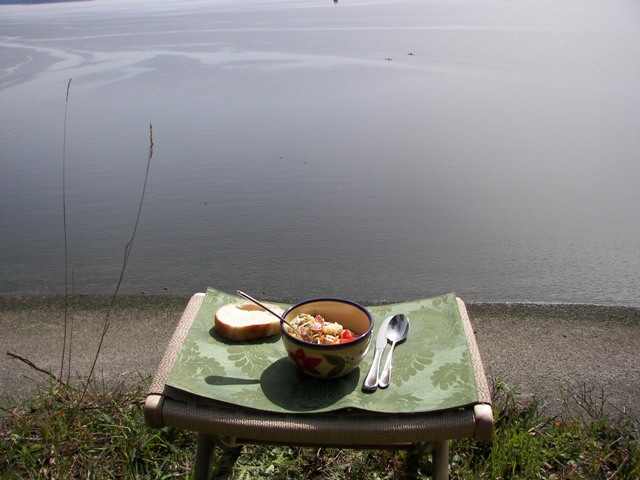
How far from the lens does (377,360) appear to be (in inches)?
54.3

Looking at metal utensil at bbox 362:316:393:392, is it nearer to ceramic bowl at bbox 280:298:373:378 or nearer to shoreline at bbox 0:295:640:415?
ceramic bowl at bbox 280:298:373:378

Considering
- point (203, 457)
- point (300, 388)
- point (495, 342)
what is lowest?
point (495, 342)

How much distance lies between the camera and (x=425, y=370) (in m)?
1.37

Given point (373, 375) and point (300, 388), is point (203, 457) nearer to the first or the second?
point (300, 388)

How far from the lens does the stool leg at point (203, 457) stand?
1.47 meters

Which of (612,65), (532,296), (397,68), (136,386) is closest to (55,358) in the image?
(136,386)

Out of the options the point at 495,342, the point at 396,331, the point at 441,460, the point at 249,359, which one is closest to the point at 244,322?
the point at 249,359

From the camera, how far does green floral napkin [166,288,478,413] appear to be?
4.19ft

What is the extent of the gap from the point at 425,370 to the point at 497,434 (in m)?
0.57

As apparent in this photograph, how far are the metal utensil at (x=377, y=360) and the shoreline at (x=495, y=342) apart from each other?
819mm

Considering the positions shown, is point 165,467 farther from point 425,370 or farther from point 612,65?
point 612,65

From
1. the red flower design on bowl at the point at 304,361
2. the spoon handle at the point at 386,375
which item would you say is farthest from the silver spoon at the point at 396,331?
the red flower design on bowl at the point at 304,361

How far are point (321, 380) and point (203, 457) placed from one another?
0.35m

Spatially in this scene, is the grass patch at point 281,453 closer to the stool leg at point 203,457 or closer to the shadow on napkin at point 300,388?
the stool leg at point 203,457
